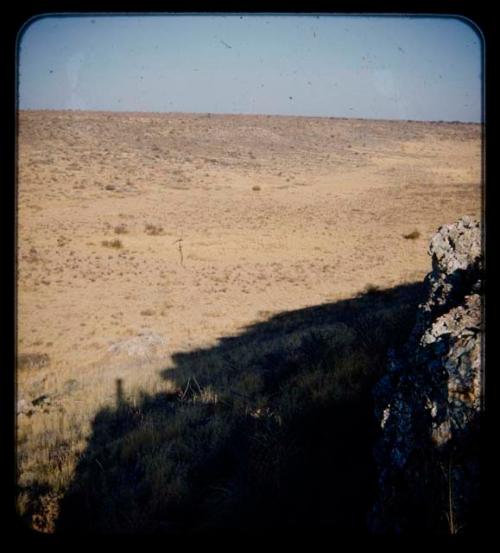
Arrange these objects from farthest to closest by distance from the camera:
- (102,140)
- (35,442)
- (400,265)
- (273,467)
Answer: (102,140) → (400,265) → (35,442) → (273,467)

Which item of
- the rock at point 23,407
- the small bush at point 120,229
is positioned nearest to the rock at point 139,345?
the rock at point 23,407

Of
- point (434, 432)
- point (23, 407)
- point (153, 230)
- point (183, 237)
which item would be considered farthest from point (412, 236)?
point (434, 432)

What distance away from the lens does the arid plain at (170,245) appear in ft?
25.8

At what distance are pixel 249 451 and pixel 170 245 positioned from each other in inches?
557

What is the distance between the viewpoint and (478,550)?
1742 mm

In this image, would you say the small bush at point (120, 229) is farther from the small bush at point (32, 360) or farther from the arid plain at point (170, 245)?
the small bush at point (32, 360)

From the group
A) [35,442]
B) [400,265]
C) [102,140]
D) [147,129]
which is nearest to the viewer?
[35,442]

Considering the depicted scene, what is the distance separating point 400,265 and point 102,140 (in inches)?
1442

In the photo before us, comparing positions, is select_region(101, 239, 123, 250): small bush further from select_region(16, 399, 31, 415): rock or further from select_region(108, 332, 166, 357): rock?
select_region(16, 399, 31, 415): rock

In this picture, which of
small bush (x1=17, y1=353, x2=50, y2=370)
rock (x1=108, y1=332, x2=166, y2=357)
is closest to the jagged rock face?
rock (x1=108, y1=332, x2=166, y2=357)

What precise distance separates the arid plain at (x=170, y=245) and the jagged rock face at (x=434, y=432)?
0.98 m

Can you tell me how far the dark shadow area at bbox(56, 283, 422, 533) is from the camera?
Answer: 2652 millimetres

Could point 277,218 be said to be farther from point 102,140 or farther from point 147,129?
point 147,129

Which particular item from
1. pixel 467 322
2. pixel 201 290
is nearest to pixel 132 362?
pixel 201 290
